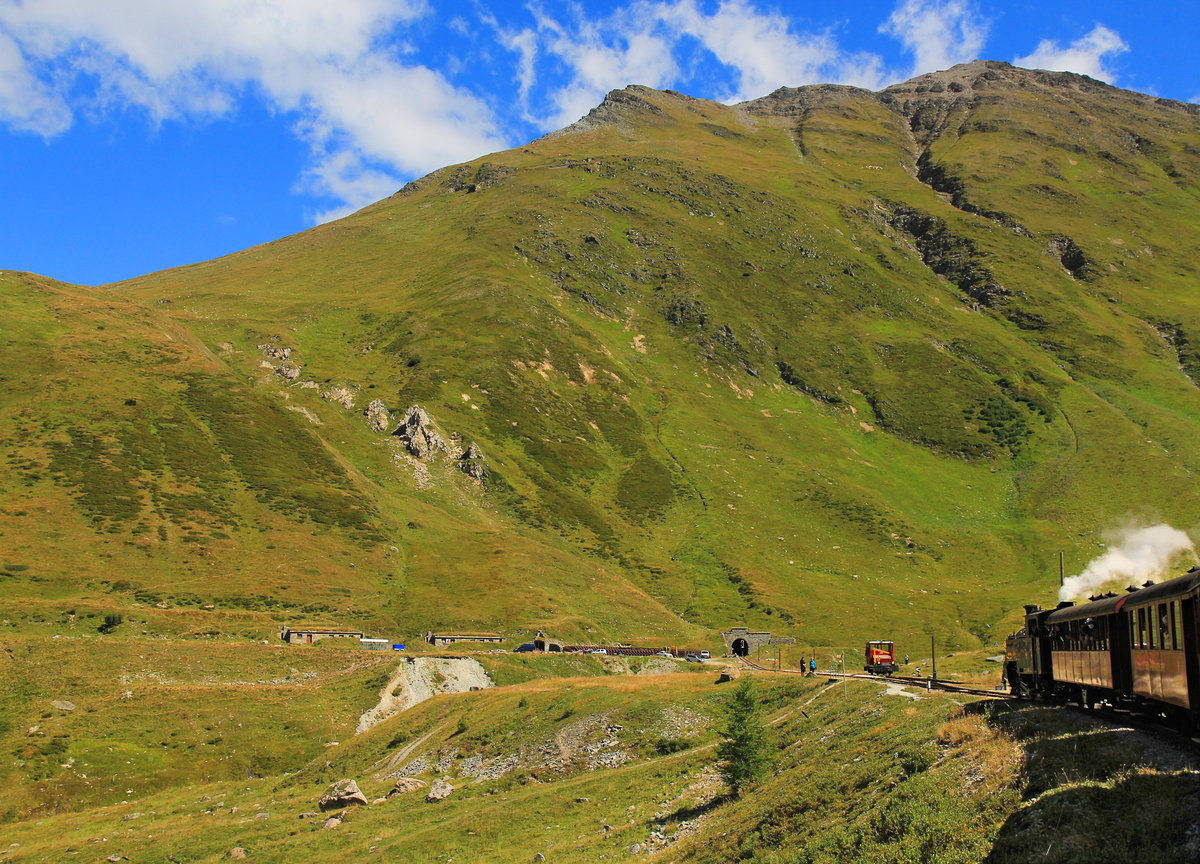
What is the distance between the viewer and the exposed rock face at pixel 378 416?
142288 mm

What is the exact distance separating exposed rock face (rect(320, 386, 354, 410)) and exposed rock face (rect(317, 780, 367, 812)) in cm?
10920

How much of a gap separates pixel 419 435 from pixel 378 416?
1005 centimetres

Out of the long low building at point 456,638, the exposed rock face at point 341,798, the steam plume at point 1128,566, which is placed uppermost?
the steam plume at point 1128,566

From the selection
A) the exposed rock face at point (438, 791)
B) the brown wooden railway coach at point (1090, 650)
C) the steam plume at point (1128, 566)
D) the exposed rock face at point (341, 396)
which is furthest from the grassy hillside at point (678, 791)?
the exposed rock face at point (341, 396)

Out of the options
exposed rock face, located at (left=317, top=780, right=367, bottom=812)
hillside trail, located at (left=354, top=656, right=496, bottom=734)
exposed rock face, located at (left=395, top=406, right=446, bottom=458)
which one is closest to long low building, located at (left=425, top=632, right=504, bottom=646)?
hillside trail, located at (left=354, top=656, right=496, bottom=734)

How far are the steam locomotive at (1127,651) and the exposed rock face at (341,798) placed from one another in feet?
116

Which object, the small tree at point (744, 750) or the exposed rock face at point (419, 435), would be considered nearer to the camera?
the small tree at point (744, 750)

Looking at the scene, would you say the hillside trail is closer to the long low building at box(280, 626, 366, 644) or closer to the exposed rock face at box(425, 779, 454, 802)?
the long low building at box(280, 626, 366, 644)

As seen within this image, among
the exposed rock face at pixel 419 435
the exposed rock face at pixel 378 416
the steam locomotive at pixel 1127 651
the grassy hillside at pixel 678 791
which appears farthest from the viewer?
the exposed rock face at pixel 378 416

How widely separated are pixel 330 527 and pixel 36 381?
4818cm

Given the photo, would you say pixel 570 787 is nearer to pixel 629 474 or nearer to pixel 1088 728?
pixel 1088 728

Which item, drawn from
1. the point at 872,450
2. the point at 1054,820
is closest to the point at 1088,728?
the point at 1054,820

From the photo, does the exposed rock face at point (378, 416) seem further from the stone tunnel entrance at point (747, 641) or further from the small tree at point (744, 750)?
the small tree at point (744, 750)

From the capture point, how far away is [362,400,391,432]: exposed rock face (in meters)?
142
